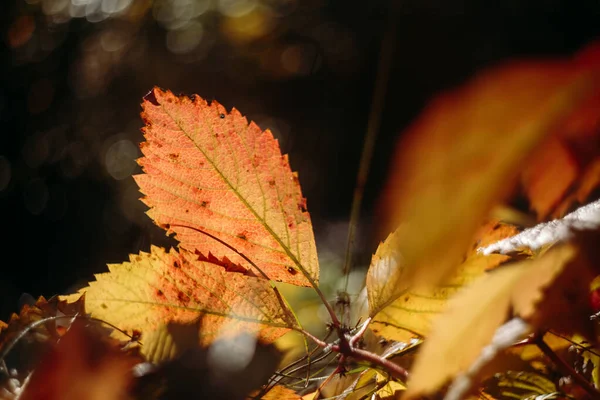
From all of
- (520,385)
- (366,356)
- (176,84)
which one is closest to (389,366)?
(366,356)

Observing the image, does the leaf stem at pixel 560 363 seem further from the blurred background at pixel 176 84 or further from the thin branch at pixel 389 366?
the blurred background at pixel 176 84

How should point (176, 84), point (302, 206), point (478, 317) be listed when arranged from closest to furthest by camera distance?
point (478, 317), point (302, 206), point (176, 84)

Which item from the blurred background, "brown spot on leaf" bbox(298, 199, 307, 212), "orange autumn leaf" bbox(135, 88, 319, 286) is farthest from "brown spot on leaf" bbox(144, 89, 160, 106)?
the blurred background

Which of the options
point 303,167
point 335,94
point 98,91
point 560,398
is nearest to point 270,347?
point 560,398

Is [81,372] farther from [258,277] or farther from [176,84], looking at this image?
[176,84]

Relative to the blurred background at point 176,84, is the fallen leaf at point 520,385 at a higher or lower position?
lower

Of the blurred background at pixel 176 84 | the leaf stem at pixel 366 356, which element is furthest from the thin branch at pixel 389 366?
the blurred background at pixel 176 84

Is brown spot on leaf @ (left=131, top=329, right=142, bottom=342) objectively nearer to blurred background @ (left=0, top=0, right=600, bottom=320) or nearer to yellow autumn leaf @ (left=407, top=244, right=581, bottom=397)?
yellow autumn leaf @ (left=407, top=244, right=581, bottom=397)
